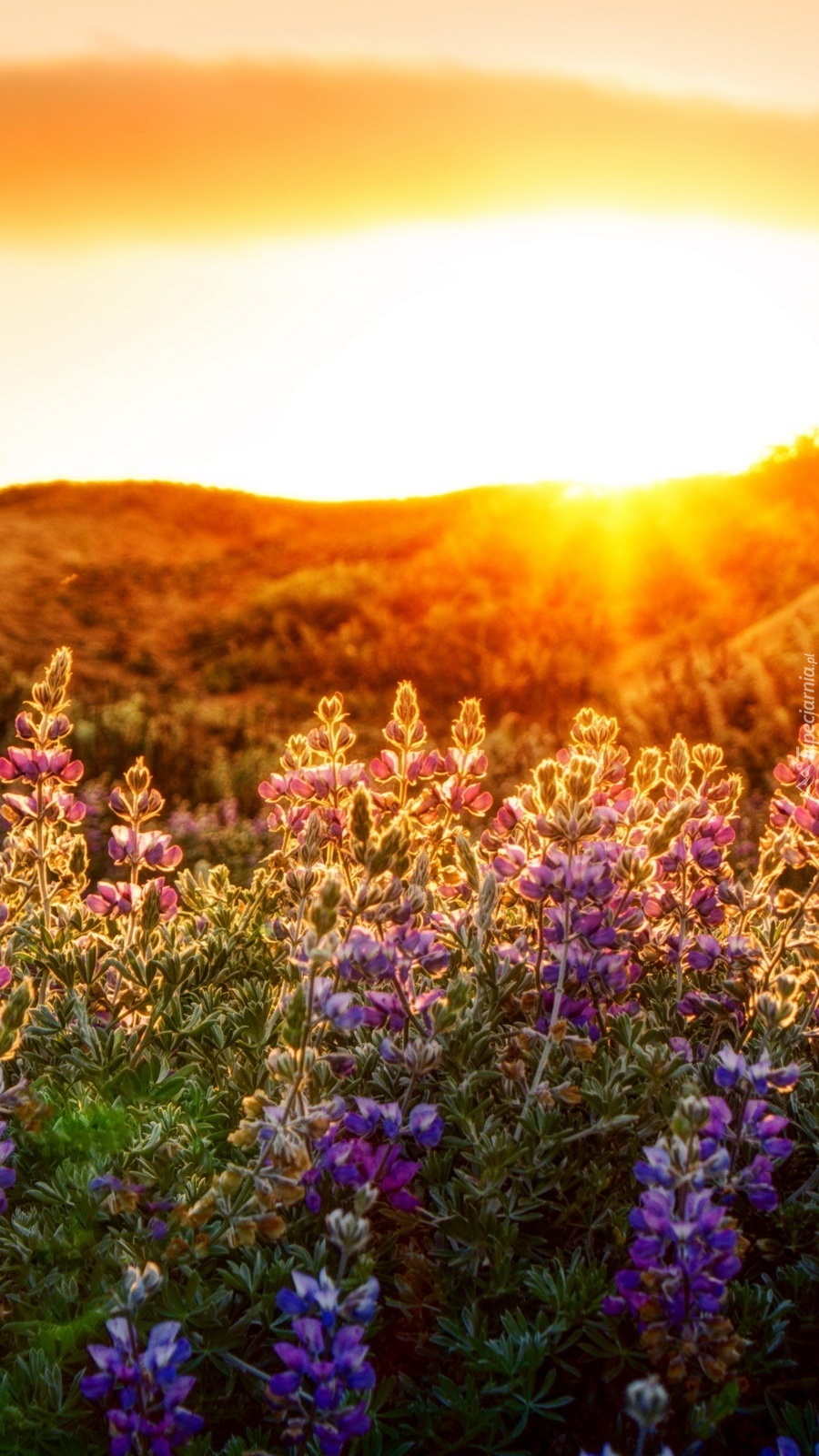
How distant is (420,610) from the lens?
919 inches

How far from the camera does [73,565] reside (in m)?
29.3

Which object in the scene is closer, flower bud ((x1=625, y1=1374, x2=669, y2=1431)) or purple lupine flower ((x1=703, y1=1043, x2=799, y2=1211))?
flower bud ((x1=625, y1=1374, x2=669, y2=1431))

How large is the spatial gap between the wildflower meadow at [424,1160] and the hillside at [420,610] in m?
7.75

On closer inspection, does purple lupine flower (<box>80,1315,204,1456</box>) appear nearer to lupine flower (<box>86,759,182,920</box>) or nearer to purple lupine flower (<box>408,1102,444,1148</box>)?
purple lupine flower (<box>408,1102,444,1148</box>)

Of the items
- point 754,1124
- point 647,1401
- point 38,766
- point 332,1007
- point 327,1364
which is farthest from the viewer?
point 38,766

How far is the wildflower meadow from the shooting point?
206 cm

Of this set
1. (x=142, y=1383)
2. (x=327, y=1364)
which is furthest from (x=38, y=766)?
(x=327, y=1364)

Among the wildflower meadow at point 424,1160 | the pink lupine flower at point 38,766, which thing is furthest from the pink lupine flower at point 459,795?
the pink lupine flower at point 38,766

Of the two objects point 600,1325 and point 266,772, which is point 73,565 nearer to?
point 266,772

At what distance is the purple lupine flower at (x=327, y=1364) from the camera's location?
1954 mm

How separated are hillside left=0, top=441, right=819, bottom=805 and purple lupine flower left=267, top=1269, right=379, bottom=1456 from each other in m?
8.71

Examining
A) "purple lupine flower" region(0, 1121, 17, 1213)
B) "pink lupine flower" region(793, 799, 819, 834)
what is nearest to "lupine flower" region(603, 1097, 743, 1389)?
"pink lupine flower" region(793, 799, 819, 834)

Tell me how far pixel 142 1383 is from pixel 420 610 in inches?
850

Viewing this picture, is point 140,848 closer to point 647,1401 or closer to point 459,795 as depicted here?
point 459,795
